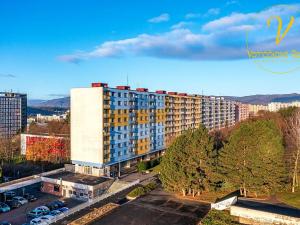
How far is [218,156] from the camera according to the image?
38.9m

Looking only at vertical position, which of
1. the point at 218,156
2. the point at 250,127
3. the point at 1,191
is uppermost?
the point at 250,127

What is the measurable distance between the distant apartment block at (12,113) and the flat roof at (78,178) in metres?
69.6

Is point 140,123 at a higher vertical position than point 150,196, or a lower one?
higher

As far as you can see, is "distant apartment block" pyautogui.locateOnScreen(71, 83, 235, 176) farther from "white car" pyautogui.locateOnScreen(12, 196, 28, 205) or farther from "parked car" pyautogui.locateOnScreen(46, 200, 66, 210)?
"white car" pyautogui.locateOnScreen(12, 196, 28, 205)

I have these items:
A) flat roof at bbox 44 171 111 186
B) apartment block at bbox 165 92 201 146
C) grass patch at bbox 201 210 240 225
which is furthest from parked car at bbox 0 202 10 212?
apartment block at bbox 165 92 201 146

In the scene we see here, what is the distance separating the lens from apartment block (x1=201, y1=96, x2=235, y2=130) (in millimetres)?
101031

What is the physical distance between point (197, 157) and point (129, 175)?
21.4 m

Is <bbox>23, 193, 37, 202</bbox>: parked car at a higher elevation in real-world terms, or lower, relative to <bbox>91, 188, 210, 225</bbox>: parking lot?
lower

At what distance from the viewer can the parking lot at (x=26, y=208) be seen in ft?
131

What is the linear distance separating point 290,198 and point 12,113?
364ft

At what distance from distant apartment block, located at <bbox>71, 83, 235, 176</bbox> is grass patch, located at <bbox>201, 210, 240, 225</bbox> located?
29.0m

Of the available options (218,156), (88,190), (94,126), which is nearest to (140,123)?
(94,126)

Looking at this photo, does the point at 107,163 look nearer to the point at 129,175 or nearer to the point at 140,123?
the point at 129,175

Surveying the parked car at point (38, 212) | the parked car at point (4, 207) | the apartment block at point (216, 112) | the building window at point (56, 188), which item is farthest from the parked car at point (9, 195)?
the apartment block at point (216, 112)
